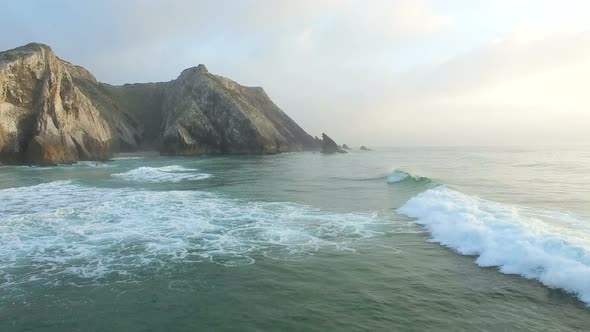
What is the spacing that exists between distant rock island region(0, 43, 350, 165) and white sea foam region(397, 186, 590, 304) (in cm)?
4705

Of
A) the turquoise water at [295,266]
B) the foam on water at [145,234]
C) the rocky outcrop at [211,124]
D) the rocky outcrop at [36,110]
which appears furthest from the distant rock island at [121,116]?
the turquoise water at [295,266]

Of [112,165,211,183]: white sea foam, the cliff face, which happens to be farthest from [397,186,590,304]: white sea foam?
the cliff face

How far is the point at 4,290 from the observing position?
8.05 metres

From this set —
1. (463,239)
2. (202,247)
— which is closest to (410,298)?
(463,239)

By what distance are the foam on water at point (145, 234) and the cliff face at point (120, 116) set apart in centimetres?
3043

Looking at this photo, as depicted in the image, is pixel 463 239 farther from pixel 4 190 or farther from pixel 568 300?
pixel 4 190

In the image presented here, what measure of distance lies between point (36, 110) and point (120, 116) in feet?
149

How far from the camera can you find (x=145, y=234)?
42.6 ft

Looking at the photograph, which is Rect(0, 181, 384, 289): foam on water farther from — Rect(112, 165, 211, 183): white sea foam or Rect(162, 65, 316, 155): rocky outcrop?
Rect(162, 65, 316, 155): rocky outcrop

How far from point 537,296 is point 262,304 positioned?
5.70 metres

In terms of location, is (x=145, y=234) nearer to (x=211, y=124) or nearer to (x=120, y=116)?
(x=211, y=124)

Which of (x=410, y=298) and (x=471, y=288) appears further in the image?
(x=471, y=288)

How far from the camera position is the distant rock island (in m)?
45.6

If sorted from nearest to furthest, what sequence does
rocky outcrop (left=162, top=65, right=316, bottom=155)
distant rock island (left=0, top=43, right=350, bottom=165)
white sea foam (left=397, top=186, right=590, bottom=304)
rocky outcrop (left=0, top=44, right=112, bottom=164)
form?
A: white sea foam (left=397, top=186, right=590, bottom=304)
rocky outcrop (left=0, top=44, right=112, bottom=164)
distant rock island (left=0, top=43, right=350, bottom=165)
rocky outcrop (left=162, top=65, right=316, bottom=155)
